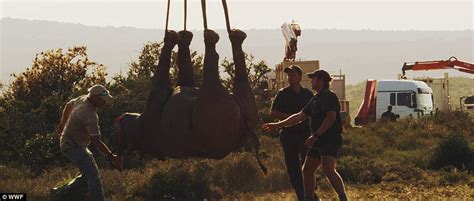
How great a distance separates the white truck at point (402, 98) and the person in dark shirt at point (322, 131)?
24931mm

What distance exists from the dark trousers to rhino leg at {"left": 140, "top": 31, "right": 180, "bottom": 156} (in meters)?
3.48

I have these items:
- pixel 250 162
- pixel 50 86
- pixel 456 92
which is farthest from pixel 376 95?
pixel 456 92

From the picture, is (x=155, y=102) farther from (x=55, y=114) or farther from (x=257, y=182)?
(x=55, y=114)

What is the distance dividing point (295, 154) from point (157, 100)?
3713 millimetres

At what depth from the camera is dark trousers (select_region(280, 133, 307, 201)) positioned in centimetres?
1039

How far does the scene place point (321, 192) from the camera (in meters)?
13.6

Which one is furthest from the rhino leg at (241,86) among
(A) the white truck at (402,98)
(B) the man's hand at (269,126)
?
(A) the white truck at (402,98)

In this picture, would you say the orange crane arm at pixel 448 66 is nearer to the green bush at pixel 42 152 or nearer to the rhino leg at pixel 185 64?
the green bush at pixel 42 152

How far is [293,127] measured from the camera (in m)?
10.4

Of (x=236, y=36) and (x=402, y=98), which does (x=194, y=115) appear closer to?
(x=236, y=36)

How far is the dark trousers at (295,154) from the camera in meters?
10.4

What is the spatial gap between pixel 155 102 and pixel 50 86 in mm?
15944

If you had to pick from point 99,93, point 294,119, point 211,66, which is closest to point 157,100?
point 211,66

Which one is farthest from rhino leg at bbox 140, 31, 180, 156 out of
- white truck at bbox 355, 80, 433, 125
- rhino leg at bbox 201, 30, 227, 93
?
white truck at bbox 355, 80, 433, 125
